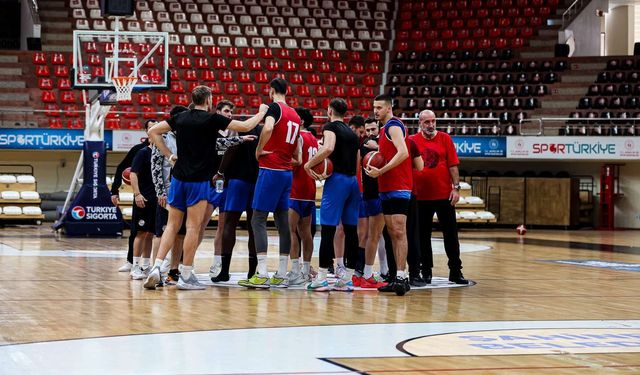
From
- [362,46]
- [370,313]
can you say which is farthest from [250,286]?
[362,46]

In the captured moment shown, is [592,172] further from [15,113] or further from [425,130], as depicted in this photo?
[425,130]

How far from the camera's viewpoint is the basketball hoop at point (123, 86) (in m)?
18.4

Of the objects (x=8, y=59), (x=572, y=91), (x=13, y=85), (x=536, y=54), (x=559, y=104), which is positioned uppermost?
(x=536, y=54)

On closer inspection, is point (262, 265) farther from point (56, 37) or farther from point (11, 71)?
point (56, 37)

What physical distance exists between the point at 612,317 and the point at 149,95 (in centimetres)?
2288

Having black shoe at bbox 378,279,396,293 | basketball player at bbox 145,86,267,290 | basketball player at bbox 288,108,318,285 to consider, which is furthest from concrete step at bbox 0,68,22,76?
black shoe at bbox 378,279,396,293

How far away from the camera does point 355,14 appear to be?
36156mm

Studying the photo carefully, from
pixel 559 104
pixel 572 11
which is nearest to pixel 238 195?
pixel 559 104

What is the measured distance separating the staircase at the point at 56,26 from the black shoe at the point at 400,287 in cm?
2358

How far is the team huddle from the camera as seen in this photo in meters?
9.44

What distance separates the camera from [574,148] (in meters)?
27.6

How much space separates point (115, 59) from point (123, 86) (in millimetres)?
603

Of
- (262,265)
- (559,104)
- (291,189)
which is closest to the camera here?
(262,265)

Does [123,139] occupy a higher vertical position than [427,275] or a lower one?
higher
